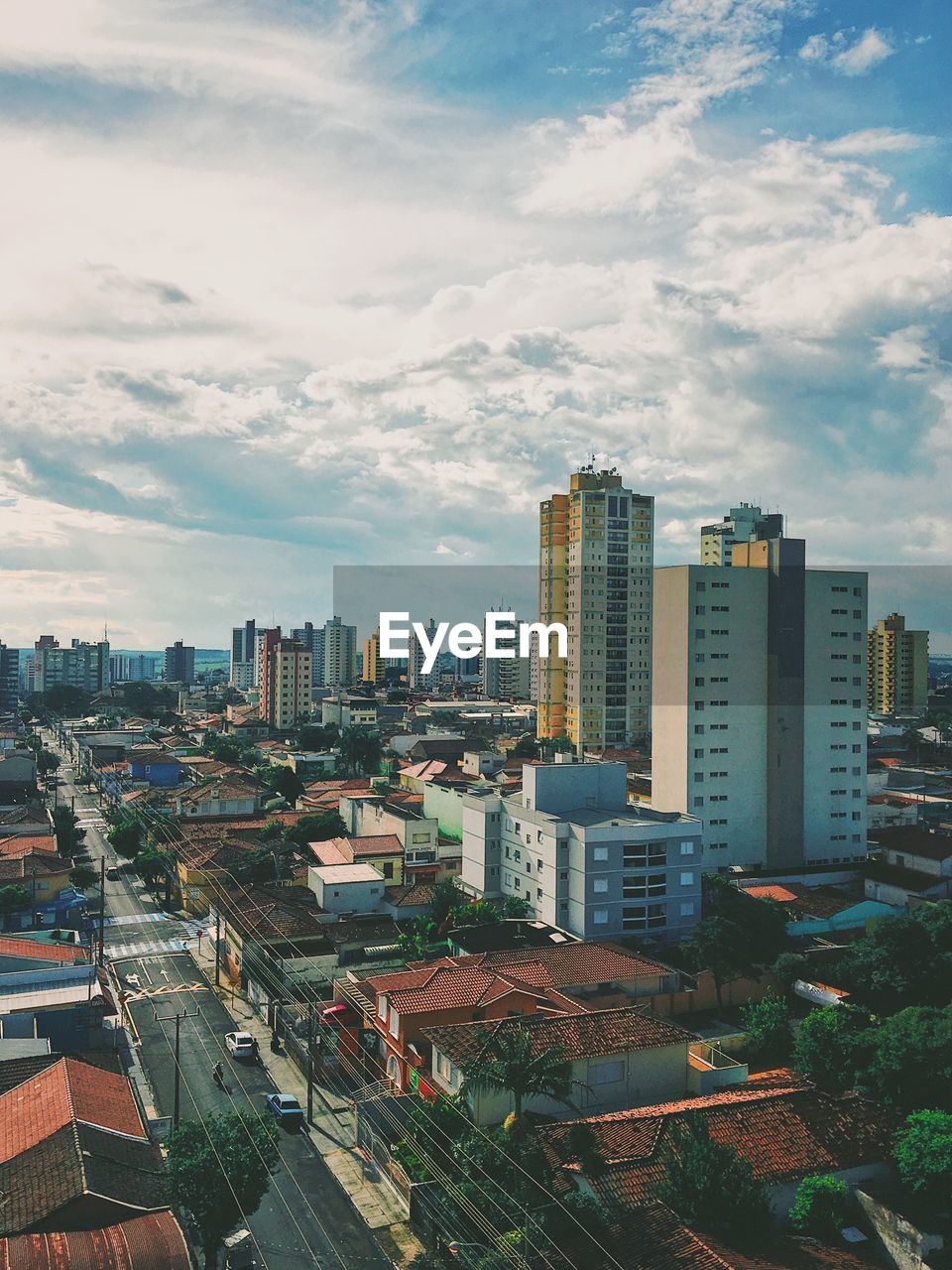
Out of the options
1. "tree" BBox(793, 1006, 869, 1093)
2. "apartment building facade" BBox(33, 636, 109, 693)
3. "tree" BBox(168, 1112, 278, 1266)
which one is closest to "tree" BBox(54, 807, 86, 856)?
"tree" BBox(168, 1112, 278, 1266)

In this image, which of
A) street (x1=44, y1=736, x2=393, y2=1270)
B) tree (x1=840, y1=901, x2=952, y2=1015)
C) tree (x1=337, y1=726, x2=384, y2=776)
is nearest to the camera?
street (x1=44, y1=736, x2=393, y2=1270)

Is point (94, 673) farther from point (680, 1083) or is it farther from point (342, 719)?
point (680, 1083)

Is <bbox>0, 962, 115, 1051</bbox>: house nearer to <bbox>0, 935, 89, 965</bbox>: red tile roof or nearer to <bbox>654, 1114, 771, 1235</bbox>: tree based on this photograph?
<bbox>0, 935, 89, 965</bbox>: red tile roof

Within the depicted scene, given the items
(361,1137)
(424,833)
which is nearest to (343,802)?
(424,833)

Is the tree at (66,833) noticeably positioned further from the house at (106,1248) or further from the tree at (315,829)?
the house at (106,1248)

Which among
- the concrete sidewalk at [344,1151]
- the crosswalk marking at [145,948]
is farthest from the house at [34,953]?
the concrete sidewalk at [344,1151]

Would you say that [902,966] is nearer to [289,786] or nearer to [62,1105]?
[62,1105]
